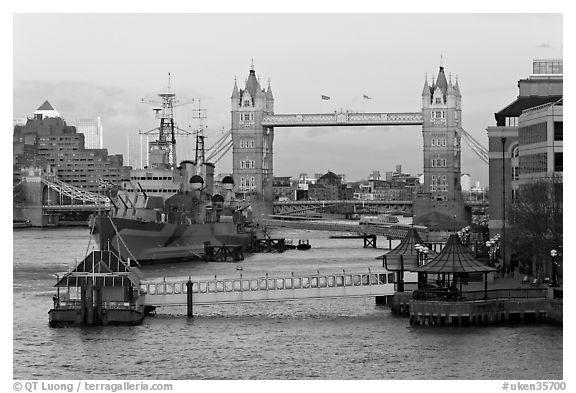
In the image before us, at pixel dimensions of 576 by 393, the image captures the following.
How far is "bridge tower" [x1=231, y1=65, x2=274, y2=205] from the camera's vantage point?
13875 cm

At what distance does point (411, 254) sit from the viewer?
43156mm

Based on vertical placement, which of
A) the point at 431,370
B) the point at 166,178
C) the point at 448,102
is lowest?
the point at 431,370

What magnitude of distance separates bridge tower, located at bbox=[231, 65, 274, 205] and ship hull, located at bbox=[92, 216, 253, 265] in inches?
1980

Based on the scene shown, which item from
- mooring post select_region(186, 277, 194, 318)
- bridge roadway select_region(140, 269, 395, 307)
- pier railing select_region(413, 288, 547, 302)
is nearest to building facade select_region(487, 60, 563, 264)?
bridge roadway select_region(140, 269, 395, 307)

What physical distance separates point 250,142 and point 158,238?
64480 mm

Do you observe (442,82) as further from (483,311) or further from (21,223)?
(483,311)

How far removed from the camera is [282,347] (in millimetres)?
34594

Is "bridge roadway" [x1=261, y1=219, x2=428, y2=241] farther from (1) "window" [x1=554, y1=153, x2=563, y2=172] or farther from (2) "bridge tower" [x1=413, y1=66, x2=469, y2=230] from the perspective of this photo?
(1) "window" [x1=554, y1=153, x2=563, y2=172]

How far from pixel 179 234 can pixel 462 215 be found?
53978mm

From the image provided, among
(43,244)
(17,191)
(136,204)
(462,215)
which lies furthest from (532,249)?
(17,191)

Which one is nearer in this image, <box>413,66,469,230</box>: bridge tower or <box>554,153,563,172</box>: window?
<box>554,153,563,172</box>: window

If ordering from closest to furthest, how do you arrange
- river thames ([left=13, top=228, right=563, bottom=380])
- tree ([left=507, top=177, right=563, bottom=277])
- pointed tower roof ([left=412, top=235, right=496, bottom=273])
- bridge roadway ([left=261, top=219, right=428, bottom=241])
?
1. river thames ([left=13, top=228, right=563, bottom=380])
2. pointed tower roof ([left=412, top=235, right=496, bottom=273])
3. tree ([left=507, top=177, right=563, bottom=277])
4. bridge roadway ([left=261, top=219, right=428, bottom=241])

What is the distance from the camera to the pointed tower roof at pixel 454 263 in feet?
122

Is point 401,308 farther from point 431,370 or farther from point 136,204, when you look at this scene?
point 136,204
